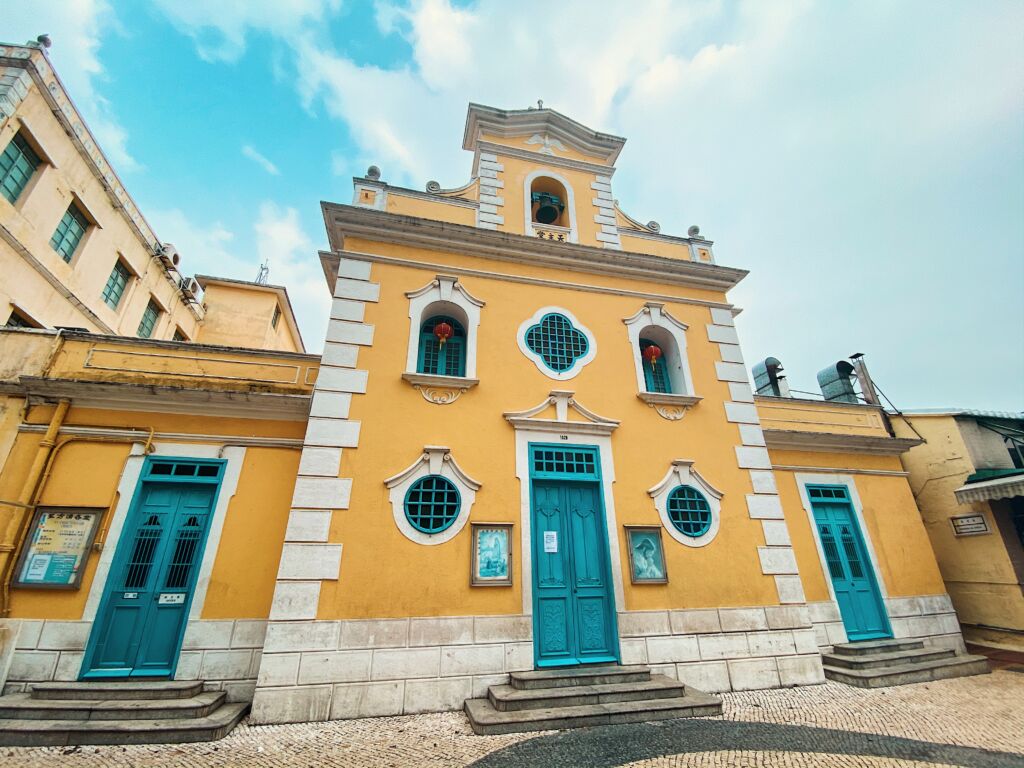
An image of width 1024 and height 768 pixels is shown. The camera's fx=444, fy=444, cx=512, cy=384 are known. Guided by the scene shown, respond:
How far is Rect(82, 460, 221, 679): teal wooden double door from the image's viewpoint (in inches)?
240

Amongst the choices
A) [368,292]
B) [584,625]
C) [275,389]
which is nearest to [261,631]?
[275,389]

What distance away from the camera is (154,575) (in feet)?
21.2

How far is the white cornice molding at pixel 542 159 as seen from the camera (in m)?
10.1

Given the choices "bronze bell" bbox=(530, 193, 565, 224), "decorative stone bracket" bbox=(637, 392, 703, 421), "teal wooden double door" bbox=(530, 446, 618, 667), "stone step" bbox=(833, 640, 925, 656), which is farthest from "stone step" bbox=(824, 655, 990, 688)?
"bronze bell" bbox=(530, 193, 565, 224)

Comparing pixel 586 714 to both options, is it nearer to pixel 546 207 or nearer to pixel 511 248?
pixel 511 248

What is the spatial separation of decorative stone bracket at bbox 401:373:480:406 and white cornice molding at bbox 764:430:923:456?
6.69 m

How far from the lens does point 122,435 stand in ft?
22.9

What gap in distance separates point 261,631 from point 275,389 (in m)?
3.75

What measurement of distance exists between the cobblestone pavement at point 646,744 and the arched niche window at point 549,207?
8243 millimetres

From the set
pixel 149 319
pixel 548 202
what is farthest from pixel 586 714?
pixel 149 319

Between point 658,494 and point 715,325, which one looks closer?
point 658,494

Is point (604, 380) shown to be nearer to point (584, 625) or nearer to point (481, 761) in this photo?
point (584, 625)

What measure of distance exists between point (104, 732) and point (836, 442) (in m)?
13.1

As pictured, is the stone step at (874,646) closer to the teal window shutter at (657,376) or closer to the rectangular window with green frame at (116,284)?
the teal window shutter at (657,376)
